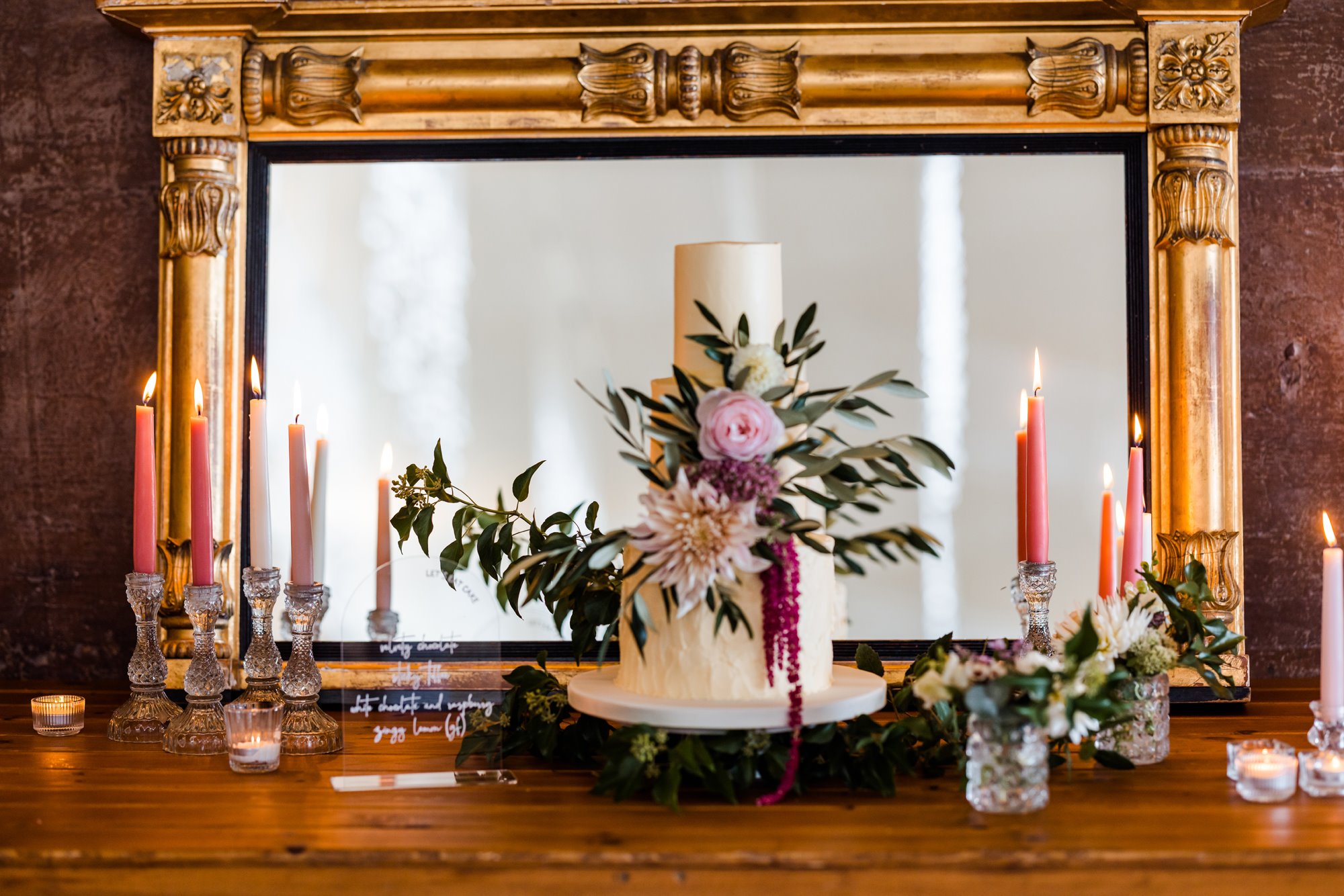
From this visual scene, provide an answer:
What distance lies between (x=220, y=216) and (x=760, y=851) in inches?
43.2

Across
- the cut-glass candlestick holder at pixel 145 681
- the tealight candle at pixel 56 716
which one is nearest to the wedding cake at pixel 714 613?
the cut-glass candlestick holder at pixel 145 681

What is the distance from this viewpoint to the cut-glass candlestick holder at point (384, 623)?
1258 millimetres

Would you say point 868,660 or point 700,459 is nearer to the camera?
point 700,459

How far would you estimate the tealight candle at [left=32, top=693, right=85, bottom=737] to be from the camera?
4.23 feet

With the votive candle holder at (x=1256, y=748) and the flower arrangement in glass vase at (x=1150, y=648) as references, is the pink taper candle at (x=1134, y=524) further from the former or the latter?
the votive candle holder at (x=1256, y=748)

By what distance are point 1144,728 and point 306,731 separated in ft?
2.79

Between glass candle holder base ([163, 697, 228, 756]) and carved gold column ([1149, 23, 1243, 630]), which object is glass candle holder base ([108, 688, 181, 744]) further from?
carved gold column ([1149, 23, 1243, 630])

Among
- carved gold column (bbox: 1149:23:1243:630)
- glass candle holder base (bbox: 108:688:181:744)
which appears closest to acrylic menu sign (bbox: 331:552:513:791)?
glass candle holder base (bbox: 108:688:181:744)

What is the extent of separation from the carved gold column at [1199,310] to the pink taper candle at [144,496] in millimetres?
1207

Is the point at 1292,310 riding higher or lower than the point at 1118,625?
higher

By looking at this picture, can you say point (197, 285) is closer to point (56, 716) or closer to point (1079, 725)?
point (56, 716)

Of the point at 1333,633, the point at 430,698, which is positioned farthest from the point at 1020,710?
the point at 430,698

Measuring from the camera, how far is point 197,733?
1.23 meters

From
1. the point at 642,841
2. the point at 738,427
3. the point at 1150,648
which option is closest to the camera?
the point at 642,841
